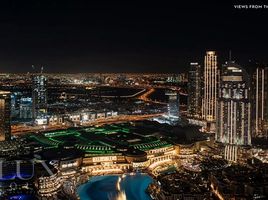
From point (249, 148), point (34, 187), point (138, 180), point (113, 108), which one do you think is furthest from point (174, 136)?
point (113, 108)

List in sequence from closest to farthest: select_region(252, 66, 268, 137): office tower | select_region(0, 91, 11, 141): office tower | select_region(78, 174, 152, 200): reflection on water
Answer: select_region(78, 174, 152, 200): reflection on water → select_region(0, 91, 11, 141): office tower → select_region(252, 66, 268, 137): office tower

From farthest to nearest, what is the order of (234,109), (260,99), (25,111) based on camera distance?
(25,111), (260,99), (234,109)

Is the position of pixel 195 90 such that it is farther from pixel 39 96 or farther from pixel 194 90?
pixel 39 96

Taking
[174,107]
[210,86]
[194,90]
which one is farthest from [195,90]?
[174,107]

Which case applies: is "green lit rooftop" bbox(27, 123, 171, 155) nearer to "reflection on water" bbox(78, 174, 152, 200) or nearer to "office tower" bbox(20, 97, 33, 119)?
"reflection on water" bbox(78, 174, 152, 200)

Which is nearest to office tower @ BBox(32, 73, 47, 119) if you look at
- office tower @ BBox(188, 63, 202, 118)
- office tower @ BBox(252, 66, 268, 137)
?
office tower @ BBox(188, 63, 202, 118)
